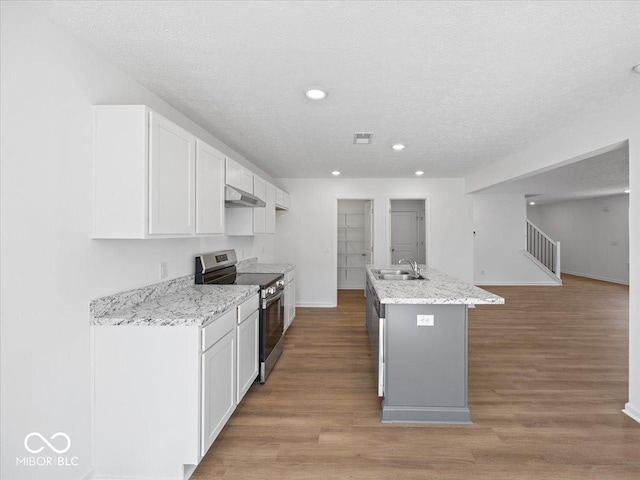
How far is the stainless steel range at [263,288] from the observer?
9.96 feet

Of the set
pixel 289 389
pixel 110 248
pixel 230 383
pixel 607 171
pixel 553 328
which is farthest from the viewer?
pixel 607 171

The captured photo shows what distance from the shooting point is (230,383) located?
2.26m

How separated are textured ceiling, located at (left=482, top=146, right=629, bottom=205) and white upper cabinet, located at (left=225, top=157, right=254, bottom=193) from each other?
3.84m

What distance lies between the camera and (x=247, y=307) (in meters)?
2.64

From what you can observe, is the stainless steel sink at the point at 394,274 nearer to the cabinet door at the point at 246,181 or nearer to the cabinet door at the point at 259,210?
the cabinet door at the point at 259,210

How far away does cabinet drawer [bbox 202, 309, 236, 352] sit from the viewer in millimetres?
1862

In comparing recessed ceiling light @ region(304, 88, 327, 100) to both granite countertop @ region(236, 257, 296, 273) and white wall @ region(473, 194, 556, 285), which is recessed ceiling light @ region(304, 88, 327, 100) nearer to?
granite countertop @ region(236, 257, 296, 273)

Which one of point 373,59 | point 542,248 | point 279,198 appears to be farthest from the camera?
point 542,248

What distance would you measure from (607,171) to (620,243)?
4761 mm

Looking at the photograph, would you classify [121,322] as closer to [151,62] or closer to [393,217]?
[151,62]

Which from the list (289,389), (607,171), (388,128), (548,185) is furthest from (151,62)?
(548,185)

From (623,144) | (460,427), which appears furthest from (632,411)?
(623,144)

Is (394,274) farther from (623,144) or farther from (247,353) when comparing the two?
(623,144)

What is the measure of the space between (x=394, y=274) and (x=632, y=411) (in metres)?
2.29
